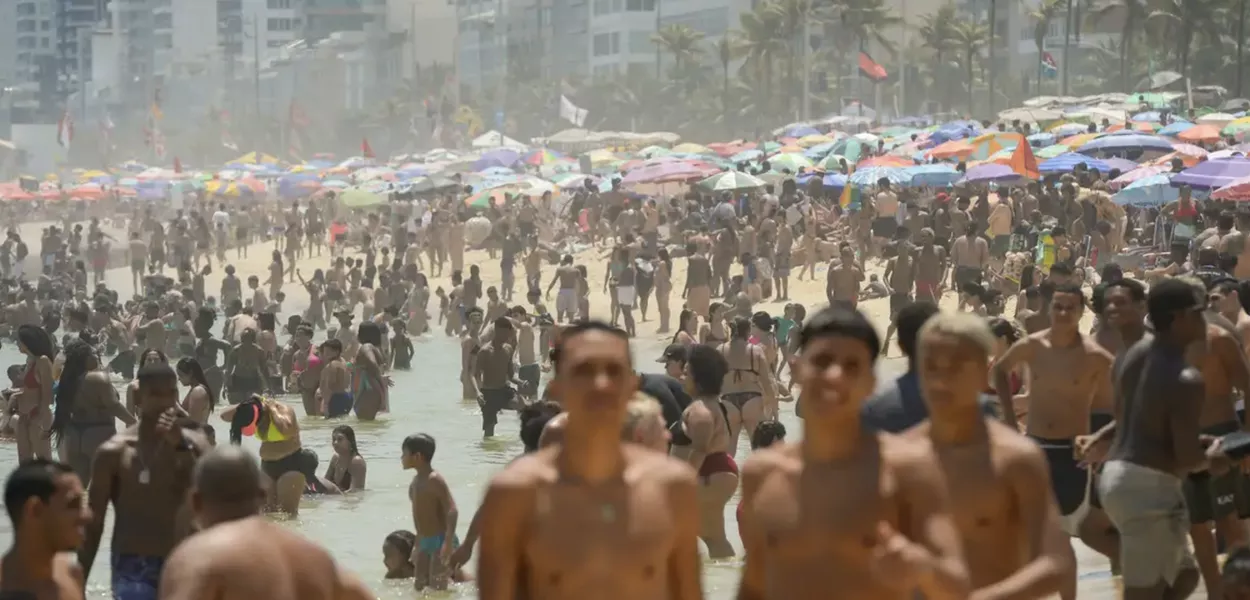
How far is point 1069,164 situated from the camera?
2880 cm

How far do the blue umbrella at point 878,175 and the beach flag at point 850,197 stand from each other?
0.49 meters

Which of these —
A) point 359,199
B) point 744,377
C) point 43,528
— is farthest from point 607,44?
point 43,528

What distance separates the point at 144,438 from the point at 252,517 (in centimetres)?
270

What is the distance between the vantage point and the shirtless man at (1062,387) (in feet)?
22.5

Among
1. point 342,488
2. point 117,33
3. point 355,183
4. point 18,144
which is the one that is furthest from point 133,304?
point 117,33

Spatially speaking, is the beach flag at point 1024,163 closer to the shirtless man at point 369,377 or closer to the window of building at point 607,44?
the shirtless man at point 369,377

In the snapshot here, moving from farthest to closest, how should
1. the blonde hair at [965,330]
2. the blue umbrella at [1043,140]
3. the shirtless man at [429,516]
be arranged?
the blue umbrella at [1043,140] < the shirtless man at [429,516] < the blonde hair at [965,330]

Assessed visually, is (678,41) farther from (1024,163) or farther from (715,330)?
(715,330)

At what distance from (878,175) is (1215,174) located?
8764mm

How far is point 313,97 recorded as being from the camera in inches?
5330

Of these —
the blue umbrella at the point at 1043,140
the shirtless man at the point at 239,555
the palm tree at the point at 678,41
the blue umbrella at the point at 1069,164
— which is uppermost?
the palm tree at the point at 678,41

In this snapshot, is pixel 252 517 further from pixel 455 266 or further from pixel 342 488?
pixel 455 266

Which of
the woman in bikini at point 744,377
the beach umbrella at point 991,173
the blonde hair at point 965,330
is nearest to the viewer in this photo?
the blonde hair at point 965,330

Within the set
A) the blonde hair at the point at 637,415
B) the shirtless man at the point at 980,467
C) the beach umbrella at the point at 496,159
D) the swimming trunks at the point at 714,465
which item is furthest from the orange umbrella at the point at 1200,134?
the shirtless man at the point at 980,467
